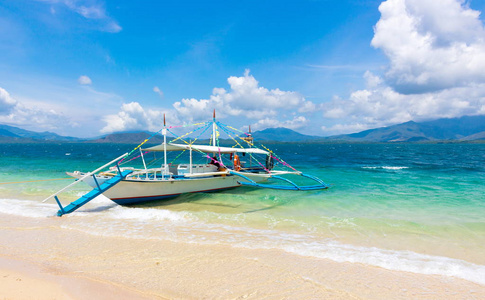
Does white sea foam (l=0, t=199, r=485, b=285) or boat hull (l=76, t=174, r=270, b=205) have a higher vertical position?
boat hull (l=76, t=174, r=270, b=205)

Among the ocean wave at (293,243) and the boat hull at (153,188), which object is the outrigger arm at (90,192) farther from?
the ocean wave at (293,243)

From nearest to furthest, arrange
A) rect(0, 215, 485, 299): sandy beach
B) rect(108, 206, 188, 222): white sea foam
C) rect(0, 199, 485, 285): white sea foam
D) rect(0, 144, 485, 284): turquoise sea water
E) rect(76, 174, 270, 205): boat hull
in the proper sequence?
rect(0, 215, 485, 299): sandy beach → rect(0, 199, 485, 285): white sea foam → rect(0, 144, 485, 284): turquoise sea water → rect(108, 206, 188, 222): white sea foam → rect(76, 174, 270, 205): boat hull

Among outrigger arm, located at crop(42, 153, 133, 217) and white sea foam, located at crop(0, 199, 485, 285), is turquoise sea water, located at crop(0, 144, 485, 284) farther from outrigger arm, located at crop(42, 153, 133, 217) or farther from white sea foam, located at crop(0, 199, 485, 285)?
outrigger arm, located at crop(42, 153, 133, 217)

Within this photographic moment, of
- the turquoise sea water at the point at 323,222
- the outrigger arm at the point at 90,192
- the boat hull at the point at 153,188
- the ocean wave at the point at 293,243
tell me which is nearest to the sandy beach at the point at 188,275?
the ocean wave at the point at 293,243

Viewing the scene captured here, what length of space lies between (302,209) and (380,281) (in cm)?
692

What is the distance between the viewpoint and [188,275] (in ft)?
18.9

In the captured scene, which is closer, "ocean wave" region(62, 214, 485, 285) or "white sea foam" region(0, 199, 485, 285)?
"ocean wave" region(62, 214, 485, 285)

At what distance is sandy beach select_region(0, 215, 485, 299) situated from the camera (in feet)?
16.5

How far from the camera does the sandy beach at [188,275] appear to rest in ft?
16.5

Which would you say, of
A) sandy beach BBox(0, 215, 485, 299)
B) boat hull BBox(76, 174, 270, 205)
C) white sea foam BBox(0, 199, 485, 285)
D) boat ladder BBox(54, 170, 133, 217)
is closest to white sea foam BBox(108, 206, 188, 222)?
white sea foam BBox(0, 199, 485, 285)

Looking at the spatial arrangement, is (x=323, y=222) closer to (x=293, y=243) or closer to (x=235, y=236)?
(x=293, y=243)

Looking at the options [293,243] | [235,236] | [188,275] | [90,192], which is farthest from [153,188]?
[188,275]

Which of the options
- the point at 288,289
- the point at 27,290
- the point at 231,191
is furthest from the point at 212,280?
the point at 231,191

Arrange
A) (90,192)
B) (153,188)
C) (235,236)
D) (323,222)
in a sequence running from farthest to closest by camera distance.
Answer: (153,188)
(90,192)
(323,222)
(235,236)
